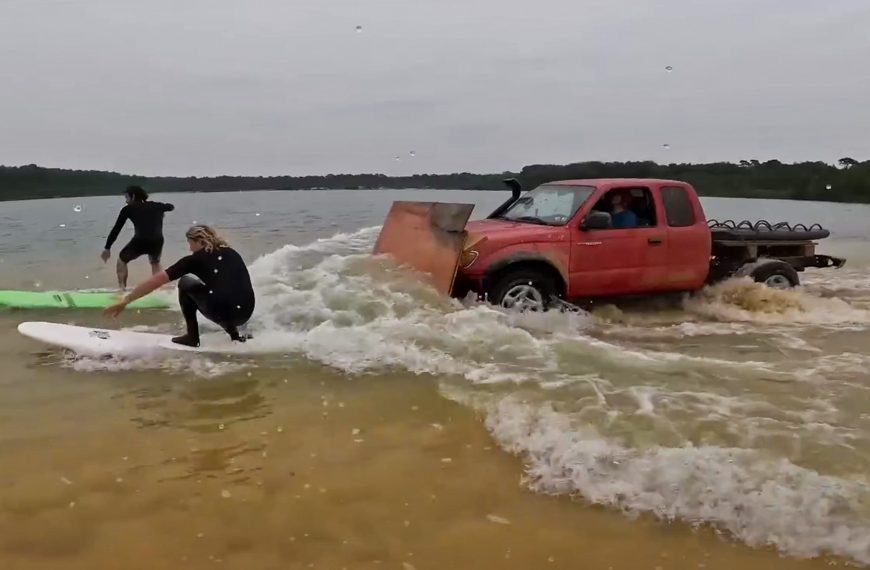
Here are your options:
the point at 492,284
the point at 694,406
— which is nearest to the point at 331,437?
the point at 694,406

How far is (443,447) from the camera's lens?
5094 mm

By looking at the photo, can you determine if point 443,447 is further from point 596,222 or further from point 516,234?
point 596,222

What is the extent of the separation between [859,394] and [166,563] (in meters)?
5.45

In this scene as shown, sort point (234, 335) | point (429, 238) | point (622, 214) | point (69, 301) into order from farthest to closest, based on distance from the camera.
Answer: point (69, 301), point (429, 238), point (622, 214), point (234, 335)

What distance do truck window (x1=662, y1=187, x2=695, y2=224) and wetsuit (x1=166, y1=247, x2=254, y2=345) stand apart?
525cm

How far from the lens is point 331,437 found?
17.4 feet

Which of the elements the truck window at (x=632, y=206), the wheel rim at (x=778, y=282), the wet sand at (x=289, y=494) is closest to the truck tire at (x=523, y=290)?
the truck window at (x=632, y=206)

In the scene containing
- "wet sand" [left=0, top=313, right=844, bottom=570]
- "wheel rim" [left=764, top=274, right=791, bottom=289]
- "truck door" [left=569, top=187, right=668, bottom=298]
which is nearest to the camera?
"wet sand" [left=0, top=313, right=844, bottom=570]

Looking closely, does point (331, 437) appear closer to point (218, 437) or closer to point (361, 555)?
point (218, 437)

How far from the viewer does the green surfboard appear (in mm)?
10852

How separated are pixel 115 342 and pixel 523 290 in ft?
14.4

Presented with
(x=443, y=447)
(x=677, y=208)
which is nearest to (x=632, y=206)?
(x=677, y=208)

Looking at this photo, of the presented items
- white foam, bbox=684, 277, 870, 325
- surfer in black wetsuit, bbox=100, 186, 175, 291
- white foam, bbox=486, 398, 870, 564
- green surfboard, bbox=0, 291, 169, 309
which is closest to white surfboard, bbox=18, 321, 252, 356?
green surfboard, bbox=0, 291, 169, 309

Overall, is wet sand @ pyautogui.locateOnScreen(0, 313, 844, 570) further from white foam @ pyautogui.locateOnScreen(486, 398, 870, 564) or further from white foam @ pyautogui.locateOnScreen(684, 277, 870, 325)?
white foam @ pyautogui.locateOnScreen(684, 277, 870, 325)
